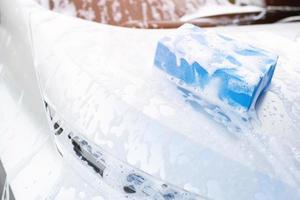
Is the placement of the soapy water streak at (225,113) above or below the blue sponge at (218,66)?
below

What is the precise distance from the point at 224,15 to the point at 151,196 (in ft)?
3.00

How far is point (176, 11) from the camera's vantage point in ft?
5.59

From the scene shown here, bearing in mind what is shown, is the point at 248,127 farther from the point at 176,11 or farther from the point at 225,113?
the point at 176,11

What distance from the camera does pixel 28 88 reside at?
1.44 meters

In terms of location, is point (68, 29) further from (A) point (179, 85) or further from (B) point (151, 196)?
(B) point (151, 196)

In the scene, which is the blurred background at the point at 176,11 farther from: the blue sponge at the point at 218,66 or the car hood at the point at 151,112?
the blue sponge at the point at 218,66

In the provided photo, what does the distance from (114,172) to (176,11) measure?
2.78 ft

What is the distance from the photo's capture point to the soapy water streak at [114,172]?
3.37 ft

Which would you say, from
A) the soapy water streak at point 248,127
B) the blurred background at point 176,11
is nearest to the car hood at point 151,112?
the soapy water streak at point 248,127

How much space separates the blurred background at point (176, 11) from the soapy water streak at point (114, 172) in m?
0.56

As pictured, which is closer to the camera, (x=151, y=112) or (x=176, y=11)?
(x=151, y=112)

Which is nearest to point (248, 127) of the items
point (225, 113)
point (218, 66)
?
point (225, 113)

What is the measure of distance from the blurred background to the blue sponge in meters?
0.42

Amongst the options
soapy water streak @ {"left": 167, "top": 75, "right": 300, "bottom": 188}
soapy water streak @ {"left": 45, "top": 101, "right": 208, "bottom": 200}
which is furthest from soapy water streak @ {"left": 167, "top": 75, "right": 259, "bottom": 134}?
soapy water streak @ {"left": 45, "top": 101, "right": 208, "bottom": 200}
